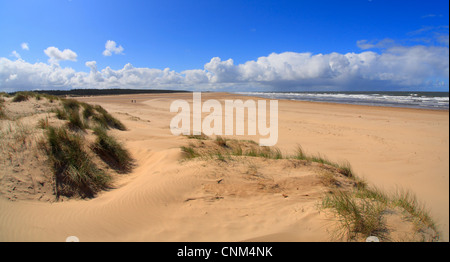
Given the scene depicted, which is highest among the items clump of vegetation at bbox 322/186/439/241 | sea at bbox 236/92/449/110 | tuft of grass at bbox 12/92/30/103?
sea at bbox 236/92/449/110

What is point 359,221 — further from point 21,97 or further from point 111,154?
point 21,97

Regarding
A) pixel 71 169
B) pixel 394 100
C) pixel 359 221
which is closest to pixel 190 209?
pixel 359 221

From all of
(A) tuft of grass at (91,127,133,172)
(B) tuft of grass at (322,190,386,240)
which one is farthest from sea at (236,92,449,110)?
(A) tuft of grass at (91,127,133,172)

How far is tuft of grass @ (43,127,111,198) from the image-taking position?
3.84m

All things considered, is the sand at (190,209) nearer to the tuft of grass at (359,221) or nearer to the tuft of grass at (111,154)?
the tuft of grass at (359,221)

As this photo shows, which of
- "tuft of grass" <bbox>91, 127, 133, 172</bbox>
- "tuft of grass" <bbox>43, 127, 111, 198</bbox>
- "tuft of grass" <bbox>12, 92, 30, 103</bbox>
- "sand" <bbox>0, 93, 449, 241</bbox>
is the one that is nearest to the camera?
"sand" <bbox>0, 93, 449, 241</bbox>

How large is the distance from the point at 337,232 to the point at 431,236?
1008 mm

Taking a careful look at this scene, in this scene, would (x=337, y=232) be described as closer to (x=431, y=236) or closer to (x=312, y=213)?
(x=312, y=213)

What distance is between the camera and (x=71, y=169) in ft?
13.1

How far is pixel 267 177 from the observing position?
14.1ft

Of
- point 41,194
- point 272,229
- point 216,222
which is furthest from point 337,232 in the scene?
point 41,194

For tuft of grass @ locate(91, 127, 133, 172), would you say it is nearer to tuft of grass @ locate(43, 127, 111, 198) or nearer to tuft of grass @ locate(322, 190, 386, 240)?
tuft of grass @ locate(43, 127, 111, 198)

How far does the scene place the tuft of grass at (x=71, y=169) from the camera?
3844 mm

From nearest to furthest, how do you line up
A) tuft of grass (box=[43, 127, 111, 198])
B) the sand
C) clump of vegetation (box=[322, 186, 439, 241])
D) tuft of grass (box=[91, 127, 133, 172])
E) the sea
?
clump of vegetation (box=[322, 186, 439, 241])
the sand
tuft of grass (box=[43, 127, 111, 198])
tuft of grass (box=[91, 127, 133, 172])
the sea
